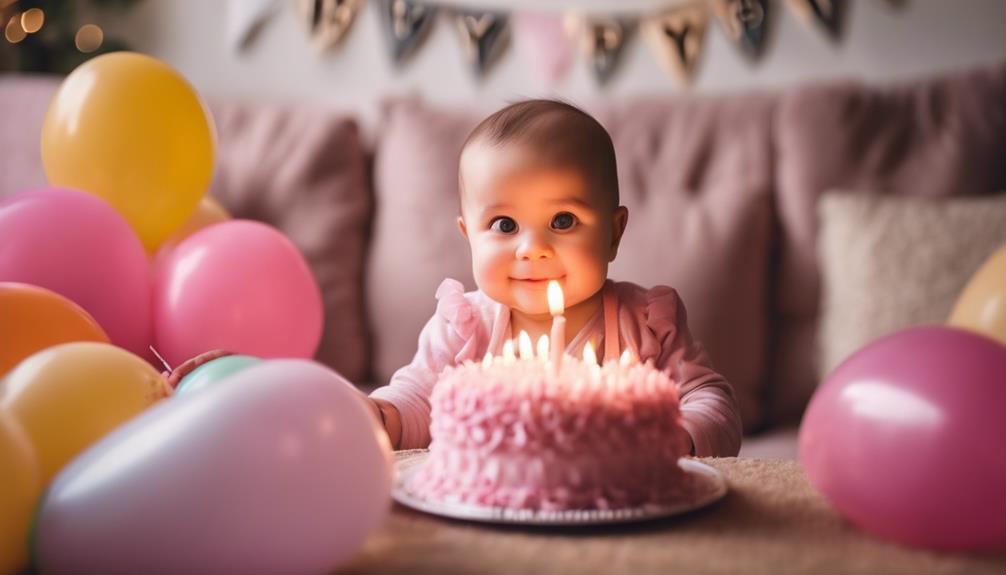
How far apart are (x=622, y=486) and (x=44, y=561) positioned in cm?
41

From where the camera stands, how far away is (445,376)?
87 cm

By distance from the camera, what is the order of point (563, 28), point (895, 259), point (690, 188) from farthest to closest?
point (563, 28) → point (690, 188) → point (895, 259)

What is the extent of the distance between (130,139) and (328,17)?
124 cm

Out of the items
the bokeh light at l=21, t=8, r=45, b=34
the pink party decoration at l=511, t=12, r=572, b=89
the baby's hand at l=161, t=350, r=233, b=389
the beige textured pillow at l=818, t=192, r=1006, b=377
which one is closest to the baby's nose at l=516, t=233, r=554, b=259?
the baby's hand at l=161, t=350, r=233, b=389

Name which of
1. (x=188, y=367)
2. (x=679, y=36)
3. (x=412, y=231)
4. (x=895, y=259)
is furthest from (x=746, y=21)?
(x=188, y=367)

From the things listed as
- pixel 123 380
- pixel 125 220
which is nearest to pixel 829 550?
pixel 123 380

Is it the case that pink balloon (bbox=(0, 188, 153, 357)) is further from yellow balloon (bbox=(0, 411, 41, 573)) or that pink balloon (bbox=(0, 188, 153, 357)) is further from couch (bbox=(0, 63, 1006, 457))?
yellow balloon (bbox=(0, 411, 41, 573))

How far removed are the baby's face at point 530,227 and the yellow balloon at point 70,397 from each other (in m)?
0.38

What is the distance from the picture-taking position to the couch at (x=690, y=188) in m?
2.13

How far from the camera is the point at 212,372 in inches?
40.1

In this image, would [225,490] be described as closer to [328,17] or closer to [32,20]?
[328,17]

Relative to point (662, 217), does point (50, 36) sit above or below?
above

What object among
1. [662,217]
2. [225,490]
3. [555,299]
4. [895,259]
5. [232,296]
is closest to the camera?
[225,490]

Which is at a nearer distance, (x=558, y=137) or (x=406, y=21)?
(x=558, y=137)
